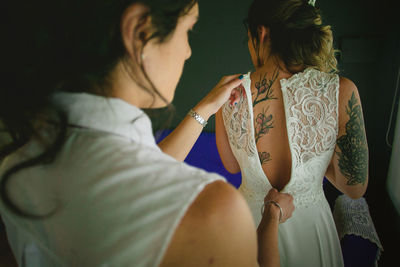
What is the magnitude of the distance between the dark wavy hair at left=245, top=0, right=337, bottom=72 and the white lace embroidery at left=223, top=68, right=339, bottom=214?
97 mm

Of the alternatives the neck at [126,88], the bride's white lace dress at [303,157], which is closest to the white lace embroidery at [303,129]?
the bride's white lace dress at [303,157]

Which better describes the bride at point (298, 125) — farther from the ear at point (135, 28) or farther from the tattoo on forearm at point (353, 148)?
the ear at point (135, 28)

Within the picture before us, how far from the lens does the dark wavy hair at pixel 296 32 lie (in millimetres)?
958

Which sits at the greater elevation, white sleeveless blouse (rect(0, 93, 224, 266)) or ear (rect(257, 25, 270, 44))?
ear (rect(257, 25, 270, 44))

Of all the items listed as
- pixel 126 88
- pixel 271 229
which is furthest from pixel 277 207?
pixel 126 88

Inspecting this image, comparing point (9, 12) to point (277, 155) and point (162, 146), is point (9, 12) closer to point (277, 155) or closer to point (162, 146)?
point (162, 146)

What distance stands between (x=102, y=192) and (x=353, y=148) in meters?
1.05

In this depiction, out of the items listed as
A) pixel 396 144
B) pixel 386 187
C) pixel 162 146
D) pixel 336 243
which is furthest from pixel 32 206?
pixel 386 187

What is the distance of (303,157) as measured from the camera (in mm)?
996

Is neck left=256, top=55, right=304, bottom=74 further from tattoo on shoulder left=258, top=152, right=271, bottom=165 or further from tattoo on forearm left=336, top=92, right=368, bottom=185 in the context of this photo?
tattoo on shoulder left=258, top=152, right=271, bottom=165

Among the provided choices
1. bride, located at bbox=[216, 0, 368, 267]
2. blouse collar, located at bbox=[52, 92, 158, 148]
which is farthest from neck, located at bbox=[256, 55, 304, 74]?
blouse collar, located at bbox=[52, 92, 158, 148]

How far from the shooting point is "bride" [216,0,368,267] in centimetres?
95

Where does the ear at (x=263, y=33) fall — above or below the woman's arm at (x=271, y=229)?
above

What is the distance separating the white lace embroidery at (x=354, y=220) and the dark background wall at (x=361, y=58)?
51 cm
